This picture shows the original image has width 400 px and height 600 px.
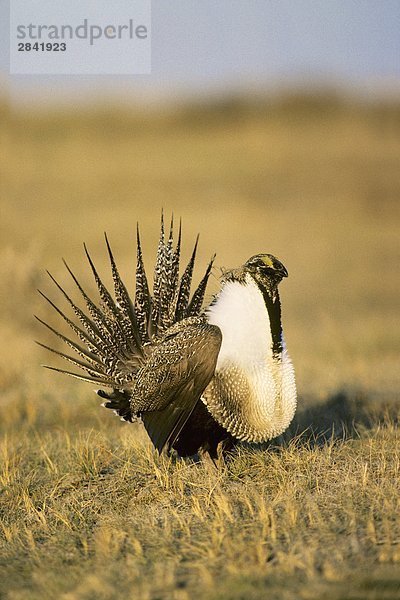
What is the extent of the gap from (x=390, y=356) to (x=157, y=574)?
5.17 metres

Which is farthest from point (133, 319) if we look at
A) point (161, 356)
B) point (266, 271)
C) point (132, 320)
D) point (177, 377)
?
point (266, 271)

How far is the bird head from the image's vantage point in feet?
14.4

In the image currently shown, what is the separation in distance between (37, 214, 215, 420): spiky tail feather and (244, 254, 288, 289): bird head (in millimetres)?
443

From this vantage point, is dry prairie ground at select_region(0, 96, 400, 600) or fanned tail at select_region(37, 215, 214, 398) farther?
fanned tail at select_region(37, 215, 214, 398)

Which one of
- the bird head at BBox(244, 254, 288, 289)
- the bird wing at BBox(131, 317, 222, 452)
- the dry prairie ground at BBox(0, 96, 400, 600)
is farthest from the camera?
the bird head at BBox(244, 254, 288, 289)

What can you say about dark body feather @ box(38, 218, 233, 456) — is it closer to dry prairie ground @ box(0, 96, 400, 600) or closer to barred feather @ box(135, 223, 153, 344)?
barred feather @ box(135, 223, 153, 344)

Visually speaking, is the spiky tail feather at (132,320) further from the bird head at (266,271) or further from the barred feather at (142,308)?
the bird head at (266,271)

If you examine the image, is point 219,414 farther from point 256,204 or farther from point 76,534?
point 256,204

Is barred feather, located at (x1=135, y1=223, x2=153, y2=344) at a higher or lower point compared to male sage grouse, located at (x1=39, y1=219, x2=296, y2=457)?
higher

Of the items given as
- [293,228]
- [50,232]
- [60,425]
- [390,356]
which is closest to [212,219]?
[293,228]

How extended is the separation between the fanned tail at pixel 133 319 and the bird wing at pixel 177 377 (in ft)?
0.98

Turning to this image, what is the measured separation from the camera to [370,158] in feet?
76.4

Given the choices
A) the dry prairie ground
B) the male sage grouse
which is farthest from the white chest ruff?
the dry prairie ground

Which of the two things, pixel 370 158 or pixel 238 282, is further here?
pixel 370 158
